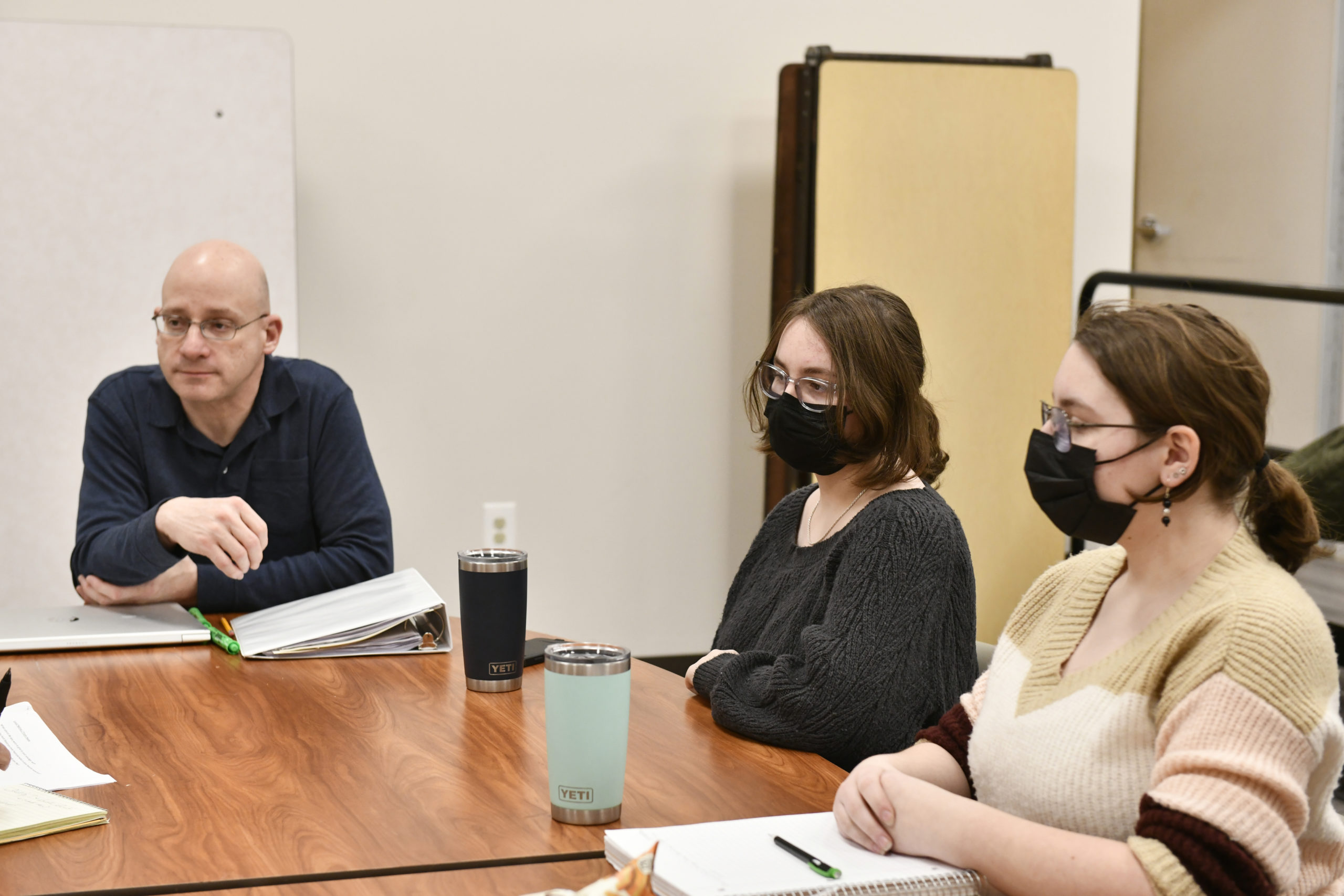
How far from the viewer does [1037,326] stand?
10.6 feet

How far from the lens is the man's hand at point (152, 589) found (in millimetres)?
1895

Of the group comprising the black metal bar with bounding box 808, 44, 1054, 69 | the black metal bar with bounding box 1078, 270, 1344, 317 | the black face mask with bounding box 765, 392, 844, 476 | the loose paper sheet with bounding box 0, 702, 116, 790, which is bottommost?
the loose paper sheet with bounding box 0, 702, 116, 790

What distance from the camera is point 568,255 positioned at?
127 inches

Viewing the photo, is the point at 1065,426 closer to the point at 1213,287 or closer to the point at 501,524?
the point at 1213,287

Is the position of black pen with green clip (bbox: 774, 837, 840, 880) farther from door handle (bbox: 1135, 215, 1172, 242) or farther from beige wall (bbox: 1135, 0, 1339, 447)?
door handle (bbox: 1135, 215, 1172, 242)

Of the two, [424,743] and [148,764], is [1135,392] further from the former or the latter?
[148,764]

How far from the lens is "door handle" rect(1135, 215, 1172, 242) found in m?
4.14

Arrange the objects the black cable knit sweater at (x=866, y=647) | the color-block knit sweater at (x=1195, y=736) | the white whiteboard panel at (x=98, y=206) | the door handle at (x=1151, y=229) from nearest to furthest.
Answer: the color-block knit sweater at (x=1195, y=736) < the black cable knit sweater at (x=866, y=647) < the white whiteboard panel at (x=98, y=206) < the door handle at (x=1151, y=229)

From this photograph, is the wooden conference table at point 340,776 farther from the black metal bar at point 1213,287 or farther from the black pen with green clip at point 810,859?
the black metal bar at point 1213,287

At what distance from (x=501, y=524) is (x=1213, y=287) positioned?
1.81m

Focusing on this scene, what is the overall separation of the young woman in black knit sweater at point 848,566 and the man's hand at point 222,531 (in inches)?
25.0

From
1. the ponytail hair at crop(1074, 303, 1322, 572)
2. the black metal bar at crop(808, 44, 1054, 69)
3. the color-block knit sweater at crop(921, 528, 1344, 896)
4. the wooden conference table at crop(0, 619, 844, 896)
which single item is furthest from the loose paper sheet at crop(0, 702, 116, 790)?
the black metal bar at crop(808, 44, 1054, 69)

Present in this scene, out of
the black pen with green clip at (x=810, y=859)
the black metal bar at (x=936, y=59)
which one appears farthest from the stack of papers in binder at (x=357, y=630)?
the black metal bar at (x=936, y=59)

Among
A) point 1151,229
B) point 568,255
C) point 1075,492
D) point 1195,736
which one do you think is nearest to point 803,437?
point 1075,492
